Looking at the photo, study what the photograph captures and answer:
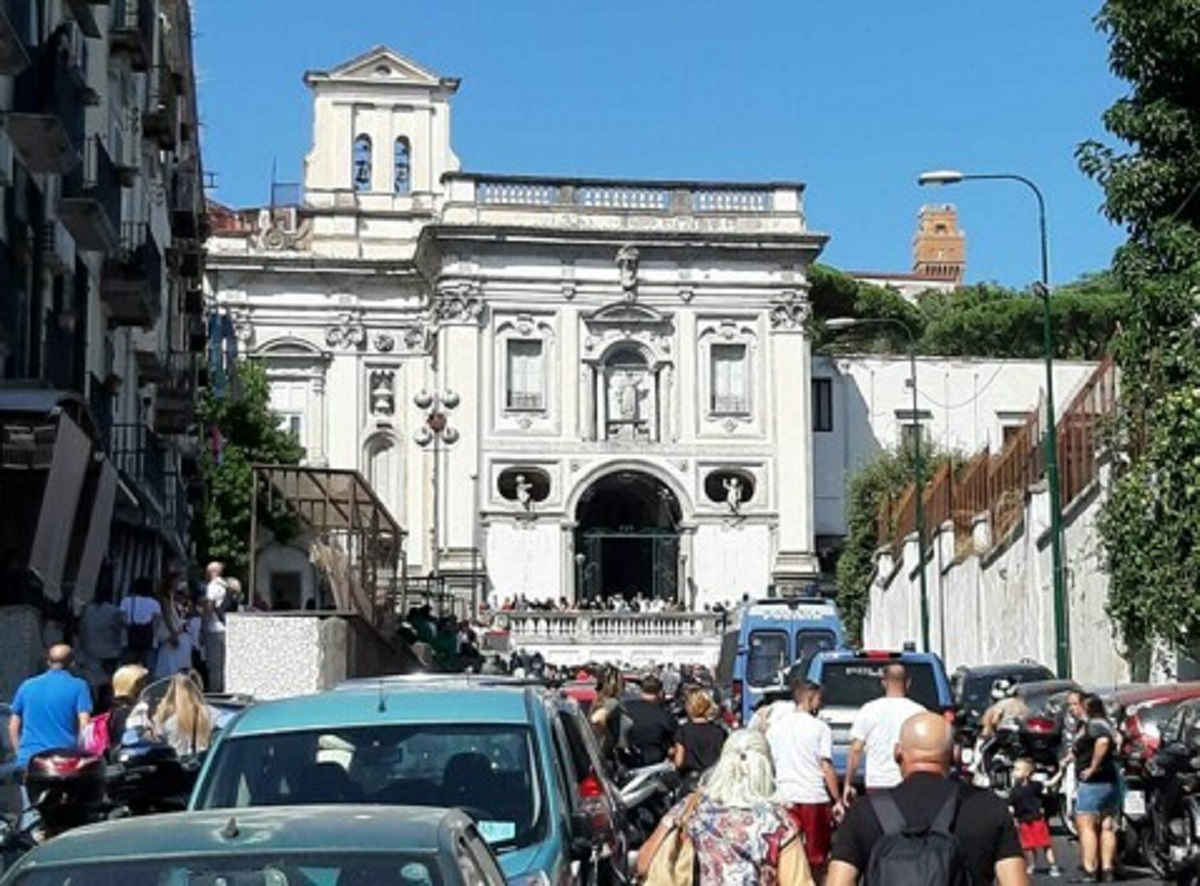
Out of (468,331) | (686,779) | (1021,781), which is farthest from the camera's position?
(468,331)

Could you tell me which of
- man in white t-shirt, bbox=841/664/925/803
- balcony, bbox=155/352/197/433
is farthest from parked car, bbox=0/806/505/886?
balcony, bbox=155/352/197/433

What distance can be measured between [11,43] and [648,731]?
8.14 meters

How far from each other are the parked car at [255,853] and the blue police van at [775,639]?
27.7 m

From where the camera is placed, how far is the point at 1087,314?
95.0 meters

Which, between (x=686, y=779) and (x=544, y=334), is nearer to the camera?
(x=686, y=779)

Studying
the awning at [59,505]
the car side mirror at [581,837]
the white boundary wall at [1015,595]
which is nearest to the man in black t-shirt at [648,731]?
the awning at [59,505]

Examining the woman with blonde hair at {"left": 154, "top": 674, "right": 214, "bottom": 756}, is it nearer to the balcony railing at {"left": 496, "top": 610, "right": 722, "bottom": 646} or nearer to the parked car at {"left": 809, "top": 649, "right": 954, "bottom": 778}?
the parked car at {"left": 809, "top": 649, "right": 954, "bottom": 778}

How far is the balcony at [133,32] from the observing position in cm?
3175

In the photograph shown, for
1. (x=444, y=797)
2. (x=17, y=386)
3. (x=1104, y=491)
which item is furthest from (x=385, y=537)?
(x=444, y=797)

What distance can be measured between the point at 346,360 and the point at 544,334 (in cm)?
706

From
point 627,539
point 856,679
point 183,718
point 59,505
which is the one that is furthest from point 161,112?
point 627,539

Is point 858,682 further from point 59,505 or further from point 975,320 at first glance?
point 975,320

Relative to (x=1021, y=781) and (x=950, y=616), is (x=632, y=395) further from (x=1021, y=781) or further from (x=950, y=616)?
(x=1021, y=781)

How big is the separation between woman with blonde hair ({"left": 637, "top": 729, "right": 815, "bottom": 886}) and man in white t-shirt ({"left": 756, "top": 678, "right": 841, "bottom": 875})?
572 cm
